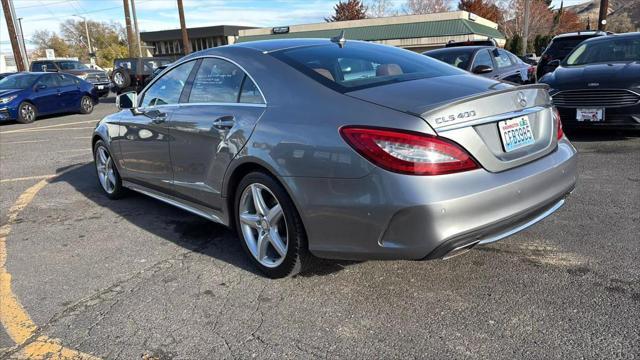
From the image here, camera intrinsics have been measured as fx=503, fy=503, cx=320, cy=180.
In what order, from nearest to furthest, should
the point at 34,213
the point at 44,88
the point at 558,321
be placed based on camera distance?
the point at 558,321 < the point at 34,213 < the point at 44,88

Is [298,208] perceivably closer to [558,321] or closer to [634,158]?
[558,321]

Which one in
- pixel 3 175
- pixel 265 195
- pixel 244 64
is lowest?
pixel 3 175

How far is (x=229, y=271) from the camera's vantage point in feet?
11.5

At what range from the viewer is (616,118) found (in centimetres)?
654

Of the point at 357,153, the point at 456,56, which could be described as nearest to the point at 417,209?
the point at 357,153

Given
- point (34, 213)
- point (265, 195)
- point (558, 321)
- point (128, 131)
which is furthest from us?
point (34, 213)

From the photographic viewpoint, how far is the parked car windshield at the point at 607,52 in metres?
7.79

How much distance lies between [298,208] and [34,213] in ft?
11.9

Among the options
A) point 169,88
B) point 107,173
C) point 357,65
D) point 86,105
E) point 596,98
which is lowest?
point 86,105

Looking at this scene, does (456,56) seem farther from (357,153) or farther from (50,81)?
(50,81)

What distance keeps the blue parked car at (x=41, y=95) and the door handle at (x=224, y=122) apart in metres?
12.8

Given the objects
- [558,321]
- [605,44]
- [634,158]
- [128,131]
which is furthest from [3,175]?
[605,44]

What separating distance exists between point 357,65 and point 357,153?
3.52 feet

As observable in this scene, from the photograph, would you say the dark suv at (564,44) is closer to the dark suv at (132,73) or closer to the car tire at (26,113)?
the dark suv at (132,73)
